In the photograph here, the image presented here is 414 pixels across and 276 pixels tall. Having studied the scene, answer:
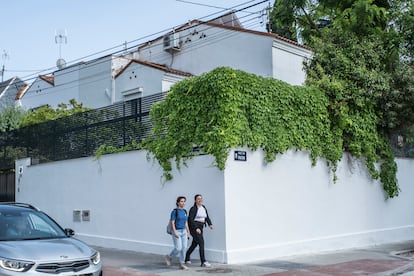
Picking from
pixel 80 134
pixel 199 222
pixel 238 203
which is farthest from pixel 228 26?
pixel 199 222

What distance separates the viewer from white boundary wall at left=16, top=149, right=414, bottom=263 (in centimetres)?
1180

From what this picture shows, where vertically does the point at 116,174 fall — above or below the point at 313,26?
below

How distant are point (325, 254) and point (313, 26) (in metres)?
9.08

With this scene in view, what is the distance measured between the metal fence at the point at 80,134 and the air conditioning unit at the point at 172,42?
861 cm

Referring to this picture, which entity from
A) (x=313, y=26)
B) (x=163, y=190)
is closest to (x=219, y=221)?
(x=163, y=190)

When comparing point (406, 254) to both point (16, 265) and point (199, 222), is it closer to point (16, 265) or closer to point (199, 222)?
point (199, 222)

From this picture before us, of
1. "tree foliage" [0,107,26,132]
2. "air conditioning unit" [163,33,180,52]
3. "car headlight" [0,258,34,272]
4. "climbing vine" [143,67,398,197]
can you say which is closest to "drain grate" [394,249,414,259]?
"climbing vine" [143,67,398,197]

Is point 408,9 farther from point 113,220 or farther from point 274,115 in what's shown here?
point 113,220

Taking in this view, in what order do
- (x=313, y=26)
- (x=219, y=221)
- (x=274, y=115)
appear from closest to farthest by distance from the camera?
(x=219, y=221) < (x=274, y=115) < (x=313, y=26)

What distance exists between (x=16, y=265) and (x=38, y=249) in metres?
0.46

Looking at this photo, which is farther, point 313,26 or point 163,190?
point 313,26

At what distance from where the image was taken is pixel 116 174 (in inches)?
572

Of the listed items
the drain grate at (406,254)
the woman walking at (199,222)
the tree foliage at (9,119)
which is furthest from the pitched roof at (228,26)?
the drain grate at (406,254)

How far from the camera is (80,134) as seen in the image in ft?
54.3
